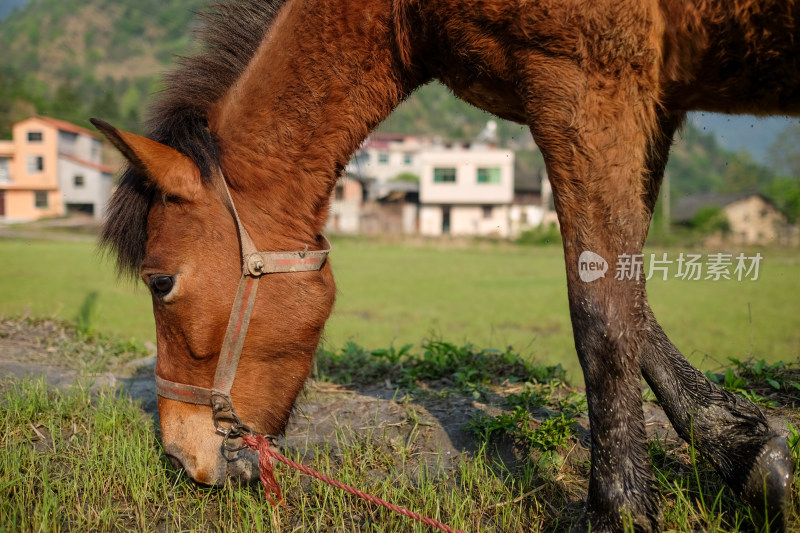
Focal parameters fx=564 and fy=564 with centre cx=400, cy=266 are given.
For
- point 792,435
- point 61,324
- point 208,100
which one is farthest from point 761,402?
point 61,324

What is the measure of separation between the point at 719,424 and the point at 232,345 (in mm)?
2190

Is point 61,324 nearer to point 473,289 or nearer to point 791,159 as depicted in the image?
point 473,289

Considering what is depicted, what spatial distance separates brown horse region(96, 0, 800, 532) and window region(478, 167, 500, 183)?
46.4 metres

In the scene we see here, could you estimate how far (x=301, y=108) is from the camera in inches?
105

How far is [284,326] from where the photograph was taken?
2.62m

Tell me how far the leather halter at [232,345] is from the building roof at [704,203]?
52646 mm

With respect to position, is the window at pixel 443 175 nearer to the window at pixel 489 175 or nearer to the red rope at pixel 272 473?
the window at pixel 489 175

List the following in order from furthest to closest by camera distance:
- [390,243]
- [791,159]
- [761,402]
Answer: [791,159], [390,243], [761,402]

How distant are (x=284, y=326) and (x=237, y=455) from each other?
642 millimetres

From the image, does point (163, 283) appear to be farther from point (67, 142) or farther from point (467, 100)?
point (67, 142)

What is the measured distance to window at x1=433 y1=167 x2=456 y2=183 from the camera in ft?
160

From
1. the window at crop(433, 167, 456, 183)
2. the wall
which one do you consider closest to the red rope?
the wall

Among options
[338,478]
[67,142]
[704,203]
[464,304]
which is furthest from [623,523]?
[704,203]

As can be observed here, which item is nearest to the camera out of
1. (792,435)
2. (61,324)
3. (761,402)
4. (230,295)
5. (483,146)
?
(230,295)
